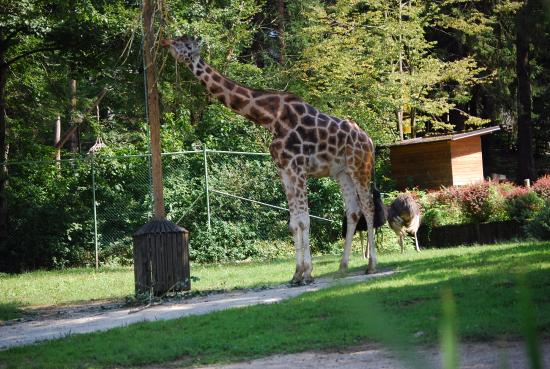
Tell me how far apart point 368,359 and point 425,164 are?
947 inches

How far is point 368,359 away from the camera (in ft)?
21.3

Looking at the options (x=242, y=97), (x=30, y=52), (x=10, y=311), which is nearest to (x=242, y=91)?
(x=242, y=97)

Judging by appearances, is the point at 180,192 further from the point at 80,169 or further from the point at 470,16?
the point at 470,16

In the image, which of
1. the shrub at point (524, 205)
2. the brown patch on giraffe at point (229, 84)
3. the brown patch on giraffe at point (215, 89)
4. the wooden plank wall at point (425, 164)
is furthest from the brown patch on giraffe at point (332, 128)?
the wooden plank wall at point (425, 164)

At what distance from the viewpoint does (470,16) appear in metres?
36.5

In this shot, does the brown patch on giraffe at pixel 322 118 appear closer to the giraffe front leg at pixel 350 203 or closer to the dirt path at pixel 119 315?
the giraffe front leg at pixel 350 203

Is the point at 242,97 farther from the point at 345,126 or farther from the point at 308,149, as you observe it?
the point at 345,126

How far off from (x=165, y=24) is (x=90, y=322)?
5.36 m

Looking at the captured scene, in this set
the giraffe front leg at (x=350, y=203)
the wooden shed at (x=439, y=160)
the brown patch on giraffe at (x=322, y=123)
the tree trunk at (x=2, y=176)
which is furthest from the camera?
the wooden shed at (x=439, y=160)

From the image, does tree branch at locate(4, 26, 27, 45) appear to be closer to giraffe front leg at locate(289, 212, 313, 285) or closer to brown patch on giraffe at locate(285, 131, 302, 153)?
brown patch on giraffe at locate(285, 131, 302, 153)

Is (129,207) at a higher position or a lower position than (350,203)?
higher

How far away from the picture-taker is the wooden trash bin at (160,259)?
1233 centimetres

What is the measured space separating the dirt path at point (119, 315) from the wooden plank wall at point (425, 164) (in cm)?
1808

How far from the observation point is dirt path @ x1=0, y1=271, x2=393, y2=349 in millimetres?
9719
